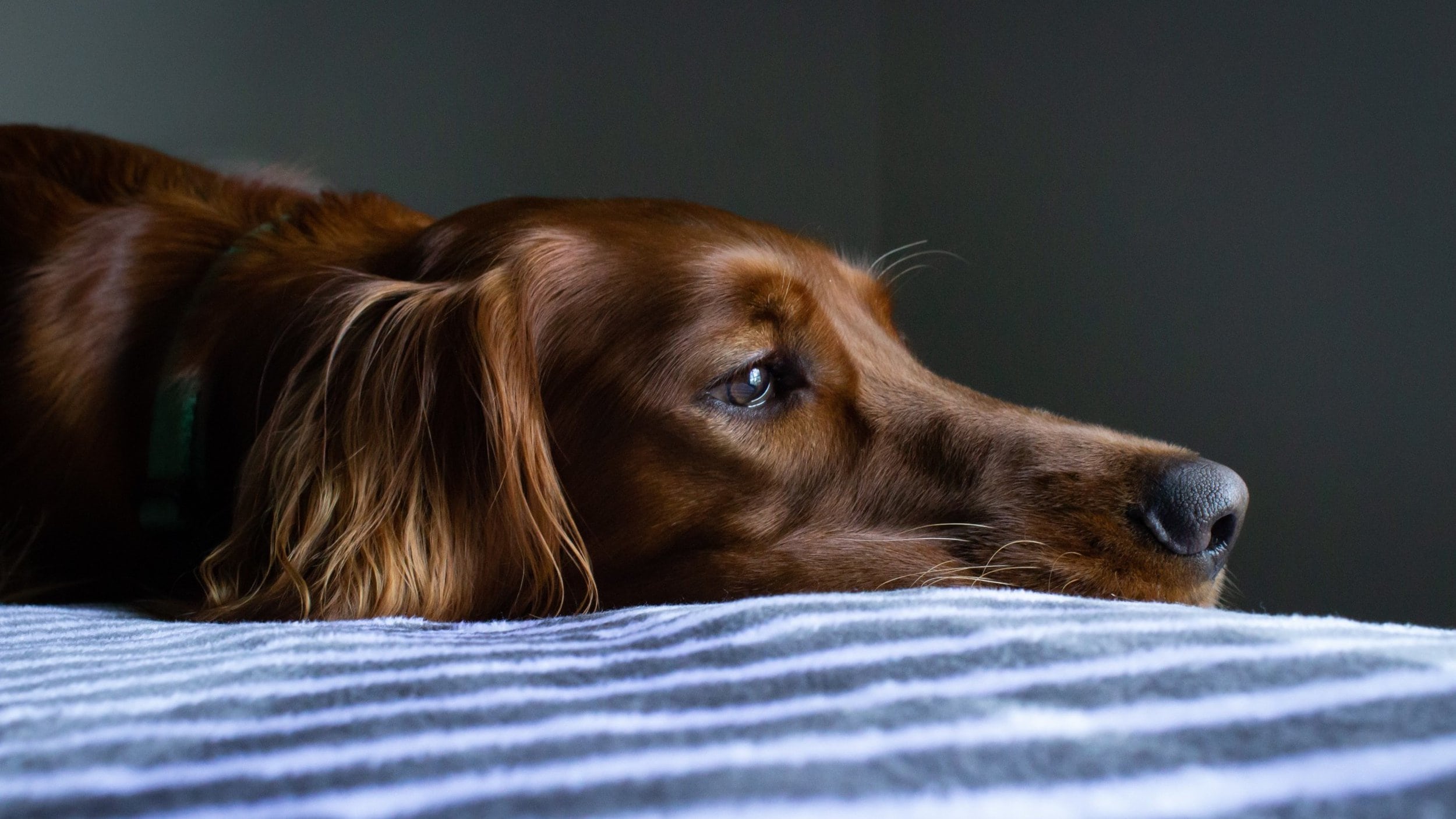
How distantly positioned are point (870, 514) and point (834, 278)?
37 cm

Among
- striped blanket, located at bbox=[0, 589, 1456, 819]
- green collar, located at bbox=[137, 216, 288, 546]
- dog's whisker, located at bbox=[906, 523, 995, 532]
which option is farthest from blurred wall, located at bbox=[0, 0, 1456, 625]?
striped blanket, located at bbox=[0, 589, 1456, 819]

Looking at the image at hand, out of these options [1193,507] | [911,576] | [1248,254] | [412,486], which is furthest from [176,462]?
[1248,254]

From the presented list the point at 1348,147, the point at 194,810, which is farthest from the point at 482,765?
the point at 1348,147

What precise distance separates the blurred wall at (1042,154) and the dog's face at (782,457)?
54cm

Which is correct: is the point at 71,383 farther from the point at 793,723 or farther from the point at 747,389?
the point at 793,723

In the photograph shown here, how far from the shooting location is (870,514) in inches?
44.4

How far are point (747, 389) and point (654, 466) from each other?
0.13 m

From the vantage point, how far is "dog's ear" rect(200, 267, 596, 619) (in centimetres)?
108

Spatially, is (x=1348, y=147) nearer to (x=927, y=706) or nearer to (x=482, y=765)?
(x=927, y=706)

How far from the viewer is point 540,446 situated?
1.13 metres

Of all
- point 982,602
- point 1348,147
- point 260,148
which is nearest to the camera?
point 982,602

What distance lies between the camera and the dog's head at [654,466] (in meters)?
1.07

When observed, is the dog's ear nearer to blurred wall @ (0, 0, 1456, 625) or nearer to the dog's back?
the dog's back

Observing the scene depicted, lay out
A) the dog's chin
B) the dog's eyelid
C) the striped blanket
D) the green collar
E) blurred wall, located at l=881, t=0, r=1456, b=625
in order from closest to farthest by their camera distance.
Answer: the striped blanket → the dog's chin → the dog's eyelid → the green collar → blurred wall, located at l=881, t=0, r=1456, b=625
